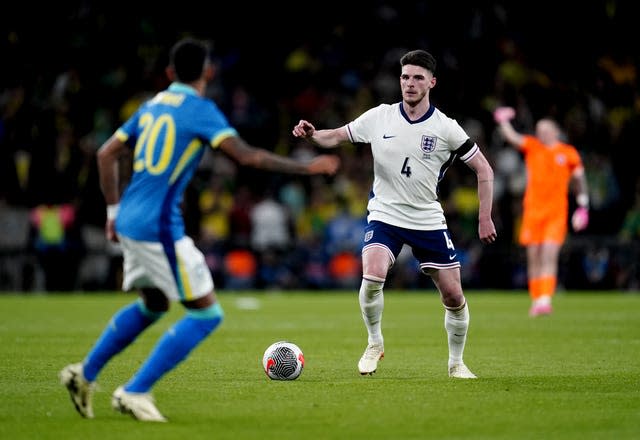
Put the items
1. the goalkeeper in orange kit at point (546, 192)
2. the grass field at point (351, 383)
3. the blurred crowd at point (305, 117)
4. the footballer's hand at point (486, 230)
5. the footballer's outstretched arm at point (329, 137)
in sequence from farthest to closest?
the blurred crowd at point (305, 117)
the goalkeeper in orange kit at point (546, 192)
the footballer's outstretched arm at point (329, 137)
the footballer's hand at point (486, 230)
the grass field at point (351, 383)

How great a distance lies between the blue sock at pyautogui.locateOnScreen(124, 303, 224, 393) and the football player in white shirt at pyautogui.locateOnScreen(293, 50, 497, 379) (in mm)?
2980

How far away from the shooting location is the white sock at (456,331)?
10.0 m

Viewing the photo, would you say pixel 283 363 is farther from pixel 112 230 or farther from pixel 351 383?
pixel 112 230

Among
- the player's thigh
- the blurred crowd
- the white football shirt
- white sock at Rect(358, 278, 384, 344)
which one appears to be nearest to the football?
white sock at Rect(358, 278, 384, 344)

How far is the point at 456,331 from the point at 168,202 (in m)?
3.69

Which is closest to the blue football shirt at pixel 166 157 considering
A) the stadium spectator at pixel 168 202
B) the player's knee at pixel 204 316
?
the stadium spectator at pixel 168 202

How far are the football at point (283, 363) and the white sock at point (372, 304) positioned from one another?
782mm

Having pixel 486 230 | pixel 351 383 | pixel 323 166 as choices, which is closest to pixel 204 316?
pixel 323 166

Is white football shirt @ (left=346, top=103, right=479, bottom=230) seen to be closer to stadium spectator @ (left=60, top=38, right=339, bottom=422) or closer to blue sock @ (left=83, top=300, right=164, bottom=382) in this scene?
stadium spectator @ (left=60, top=38, right=339, bottom=422)

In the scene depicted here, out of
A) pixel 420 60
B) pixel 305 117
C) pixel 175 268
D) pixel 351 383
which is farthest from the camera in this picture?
pixel 305 117

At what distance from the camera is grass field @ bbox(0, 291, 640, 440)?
7.08 meters

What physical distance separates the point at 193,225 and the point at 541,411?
18361mm

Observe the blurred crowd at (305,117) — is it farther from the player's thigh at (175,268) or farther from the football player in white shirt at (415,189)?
the player's thigh at (175,268)

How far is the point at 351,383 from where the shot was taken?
9430 mm
